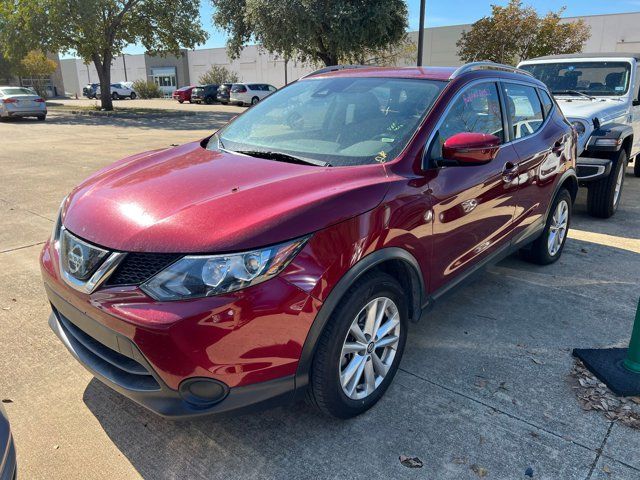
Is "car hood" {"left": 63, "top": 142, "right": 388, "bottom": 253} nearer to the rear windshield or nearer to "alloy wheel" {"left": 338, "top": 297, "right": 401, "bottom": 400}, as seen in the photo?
"alloy wheel" {"left": 338, "top": 297, "right": 401, "bottom": 400}

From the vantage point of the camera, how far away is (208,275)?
6.40ft

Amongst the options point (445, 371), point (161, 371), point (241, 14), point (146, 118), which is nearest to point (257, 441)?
point (161, 371)

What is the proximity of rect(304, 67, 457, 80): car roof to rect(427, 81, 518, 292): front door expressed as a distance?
20 centimetres

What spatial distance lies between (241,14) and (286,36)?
18.5 feet

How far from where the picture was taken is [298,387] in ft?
7.20

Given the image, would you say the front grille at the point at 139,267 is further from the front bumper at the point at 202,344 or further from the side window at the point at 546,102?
the side window at the point at 546,102

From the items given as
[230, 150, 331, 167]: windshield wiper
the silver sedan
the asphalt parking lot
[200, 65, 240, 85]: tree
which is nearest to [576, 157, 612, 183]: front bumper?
the asphalt parking lot

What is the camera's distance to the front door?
9.29 ft

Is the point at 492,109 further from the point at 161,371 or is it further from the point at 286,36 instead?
the point at 286,36

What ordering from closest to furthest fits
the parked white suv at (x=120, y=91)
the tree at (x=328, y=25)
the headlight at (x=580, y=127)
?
the headlight at (x=580, y=127), the tree at (x=328, y=25), the parked white suv at (x=120, y=91)

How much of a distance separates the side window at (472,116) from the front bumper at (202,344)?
54.5 inches

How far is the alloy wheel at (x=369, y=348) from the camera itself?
2443mm

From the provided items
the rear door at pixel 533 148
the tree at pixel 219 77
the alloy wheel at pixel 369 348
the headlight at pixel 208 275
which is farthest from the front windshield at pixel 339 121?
the tree at pixel 219 77

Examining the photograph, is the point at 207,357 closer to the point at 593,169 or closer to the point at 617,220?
the point at 593,169
